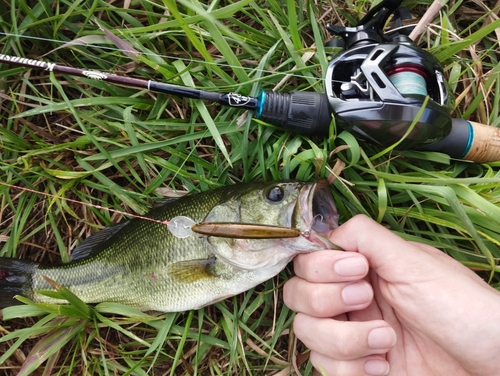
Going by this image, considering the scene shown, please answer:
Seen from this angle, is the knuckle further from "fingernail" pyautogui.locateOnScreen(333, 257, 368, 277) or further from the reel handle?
the reel handle

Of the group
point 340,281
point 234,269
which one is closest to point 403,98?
point 340,281

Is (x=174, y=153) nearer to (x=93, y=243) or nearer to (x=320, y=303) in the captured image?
(x=93, y=243)

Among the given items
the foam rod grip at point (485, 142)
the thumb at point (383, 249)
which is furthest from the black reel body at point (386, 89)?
the thumb at point (383, 249)

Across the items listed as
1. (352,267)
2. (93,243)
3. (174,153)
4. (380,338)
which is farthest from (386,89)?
(93,243)

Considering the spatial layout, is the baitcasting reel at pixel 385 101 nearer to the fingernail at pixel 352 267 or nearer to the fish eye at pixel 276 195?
the fish eye at pixel 276 195

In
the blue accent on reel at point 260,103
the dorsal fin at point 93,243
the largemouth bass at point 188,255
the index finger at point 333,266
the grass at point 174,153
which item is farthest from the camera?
the dorsal fin at point 93,243
